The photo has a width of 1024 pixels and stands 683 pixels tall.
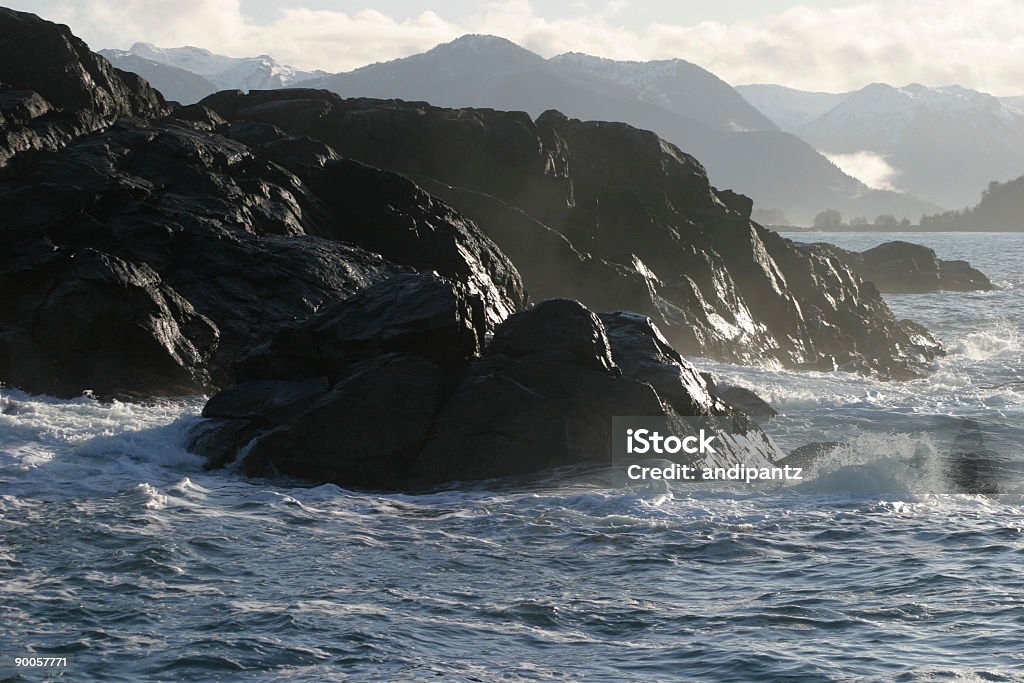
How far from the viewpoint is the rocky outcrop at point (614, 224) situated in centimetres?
3894

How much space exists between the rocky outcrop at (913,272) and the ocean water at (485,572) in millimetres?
62071

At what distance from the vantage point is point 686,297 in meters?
40.4

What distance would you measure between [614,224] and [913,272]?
44.7m

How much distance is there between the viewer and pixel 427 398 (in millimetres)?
19766

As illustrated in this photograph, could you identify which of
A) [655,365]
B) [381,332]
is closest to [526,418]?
[381,332]

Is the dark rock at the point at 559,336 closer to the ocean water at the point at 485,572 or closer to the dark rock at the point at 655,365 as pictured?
the dark rock at the point at 655,365

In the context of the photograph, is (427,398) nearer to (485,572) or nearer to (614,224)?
(485,572)

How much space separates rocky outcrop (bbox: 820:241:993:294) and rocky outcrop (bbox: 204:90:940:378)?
32.1 metres

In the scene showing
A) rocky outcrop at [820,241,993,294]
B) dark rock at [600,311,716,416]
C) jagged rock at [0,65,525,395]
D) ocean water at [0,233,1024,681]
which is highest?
rocky outcrop at [820,241,993,294]

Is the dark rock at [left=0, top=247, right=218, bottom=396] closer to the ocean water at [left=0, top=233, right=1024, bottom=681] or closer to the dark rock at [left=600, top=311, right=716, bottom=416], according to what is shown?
the ocean water at [left=0, top=233, right=1024, bottom=681]

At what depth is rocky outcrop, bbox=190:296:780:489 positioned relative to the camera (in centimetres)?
1900

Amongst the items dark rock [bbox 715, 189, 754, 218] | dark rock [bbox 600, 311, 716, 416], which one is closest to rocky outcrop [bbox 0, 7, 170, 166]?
dark rock [bbox 600, 311, 716, 416]

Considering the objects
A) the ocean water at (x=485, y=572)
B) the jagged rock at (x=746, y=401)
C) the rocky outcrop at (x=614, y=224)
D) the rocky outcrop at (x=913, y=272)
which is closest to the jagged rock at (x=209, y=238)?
the ocean water at (x=485, y=572)

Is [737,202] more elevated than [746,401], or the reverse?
[737,202]
